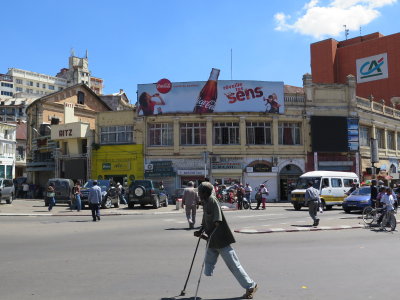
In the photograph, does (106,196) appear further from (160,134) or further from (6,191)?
(160,134)

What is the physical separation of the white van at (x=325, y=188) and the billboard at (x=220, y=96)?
11746mm

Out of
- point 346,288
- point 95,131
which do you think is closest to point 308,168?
point 95,131

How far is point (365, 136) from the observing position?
4212 centimetres

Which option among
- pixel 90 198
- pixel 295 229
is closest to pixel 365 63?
pixel 295 229

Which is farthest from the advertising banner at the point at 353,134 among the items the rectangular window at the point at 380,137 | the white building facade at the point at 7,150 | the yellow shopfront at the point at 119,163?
the white building facade at the point at 7,150

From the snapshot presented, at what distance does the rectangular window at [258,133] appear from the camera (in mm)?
38062

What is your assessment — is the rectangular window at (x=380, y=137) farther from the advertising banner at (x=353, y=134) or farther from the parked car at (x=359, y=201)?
the parked car at (x=359, y=201)

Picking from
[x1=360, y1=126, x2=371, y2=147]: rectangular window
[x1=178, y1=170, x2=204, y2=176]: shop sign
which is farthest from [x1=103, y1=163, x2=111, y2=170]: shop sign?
[x1=360, y1=126, x2=371, y2=147]: rectangular window

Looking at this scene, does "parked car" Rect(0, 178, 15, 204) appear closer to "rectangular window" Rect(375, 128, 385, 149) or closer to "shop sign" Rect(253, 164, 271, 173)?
"shop sign" Rect(253, 164, 271, 173)

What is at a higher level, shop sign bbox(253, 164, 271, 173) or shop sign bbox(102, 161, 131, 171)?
shop sign bbox(102, 161, 131, 171)

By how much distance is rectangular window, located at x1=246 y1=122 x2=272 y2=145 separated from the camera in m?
38.1

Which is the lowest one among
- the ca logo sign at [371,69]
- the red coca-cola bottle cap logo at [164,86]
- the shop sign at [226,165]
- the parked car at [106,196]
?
the parked car at [106,196]

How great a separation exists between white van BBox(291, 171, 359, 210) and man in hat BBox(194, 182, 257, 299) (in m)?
20.3

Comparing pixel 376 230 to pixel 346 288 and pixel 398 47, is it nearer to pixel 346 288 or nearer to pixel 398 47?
pixel 346 288
